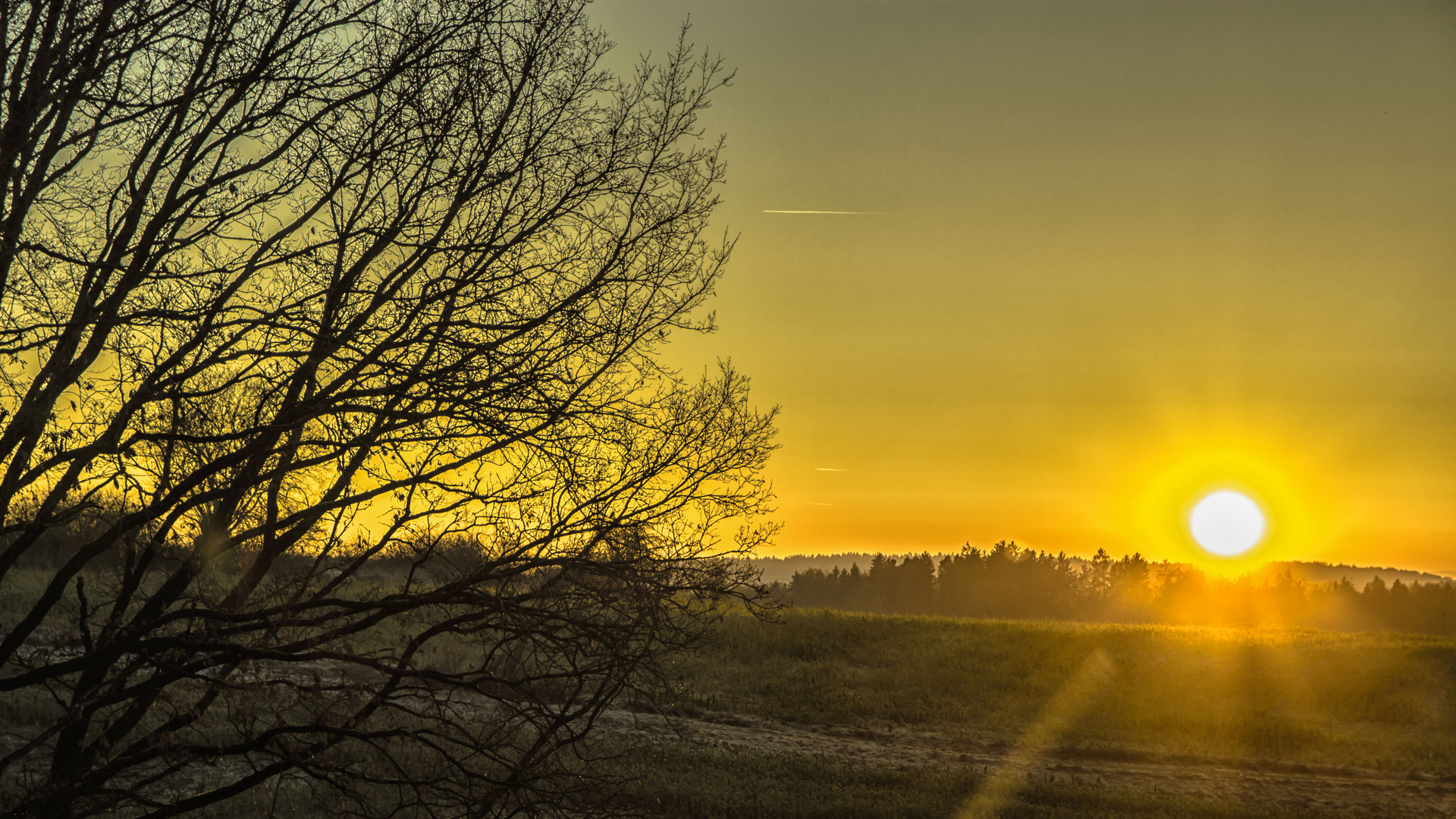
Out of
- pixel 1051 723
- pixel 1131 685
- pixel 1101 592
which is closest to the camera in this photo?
pixel 1051 723

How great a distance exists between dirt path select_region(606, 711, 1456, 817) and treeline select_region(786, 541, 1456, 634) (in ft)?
190

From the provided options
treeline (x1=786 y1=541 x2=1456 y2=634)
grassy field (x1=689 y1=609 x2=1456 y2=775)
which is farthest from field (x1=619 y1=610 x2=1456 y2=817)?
treeline (x1=786 y1=541 x2=1456 y2=634)

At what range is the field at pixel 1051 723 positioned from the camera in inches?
627

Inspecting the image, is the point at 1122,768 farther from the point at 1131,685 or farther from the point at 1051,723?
the point at 1131,685

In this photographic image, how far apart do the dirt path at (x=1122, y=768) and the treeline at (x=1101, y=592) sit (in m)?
58.0

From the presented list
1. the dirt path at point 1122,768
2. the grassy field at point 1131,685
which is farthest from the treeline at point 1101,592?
the dirt path at point 1122,768

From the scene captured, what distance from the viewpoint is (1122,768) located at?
66.8ft

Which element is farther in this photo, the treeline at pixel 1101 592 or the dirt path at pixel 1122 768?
the treeline at pixel 1101 592

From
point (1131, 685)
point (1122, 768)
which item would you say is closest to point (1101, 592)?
point (1131, 685)

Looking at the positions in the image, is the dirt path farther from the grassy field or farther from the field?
the grassy field

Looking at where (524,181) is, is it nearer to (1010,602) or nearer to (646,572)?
(646,572)

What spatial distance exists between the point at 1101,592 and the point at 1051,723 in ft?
229

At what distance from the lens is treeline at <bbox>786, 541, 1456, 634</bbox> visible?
269 ft

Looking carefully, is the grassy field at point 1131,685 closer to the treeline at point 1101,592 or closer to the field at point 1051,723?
the field at point 1051,723
